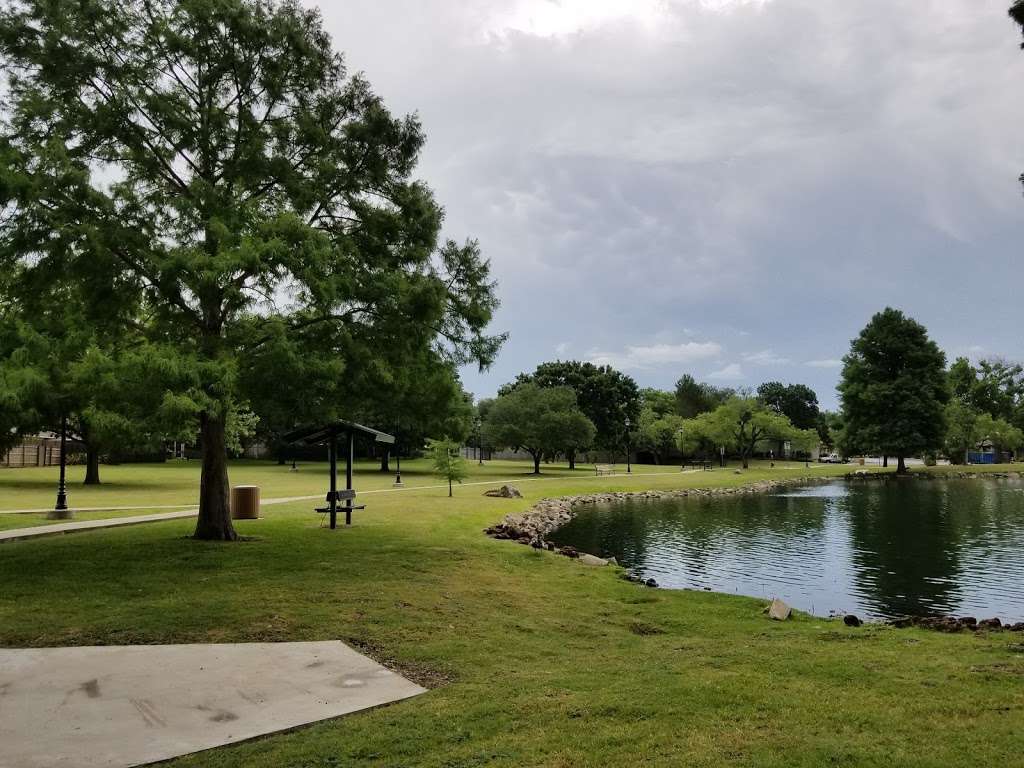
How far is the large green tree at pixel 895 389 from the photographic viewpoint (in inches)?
2694

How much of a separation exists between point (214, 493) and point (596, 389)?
64233mm

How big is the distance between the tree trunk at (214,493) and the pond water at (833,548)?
10.3 meters

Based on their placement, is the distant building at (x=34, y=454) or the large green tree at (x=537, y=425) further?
the large green tree at (x=537, y=425)

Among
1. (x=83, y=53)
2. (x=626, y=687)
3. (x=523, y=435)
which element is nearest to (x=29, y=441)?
(x=523, y=435)

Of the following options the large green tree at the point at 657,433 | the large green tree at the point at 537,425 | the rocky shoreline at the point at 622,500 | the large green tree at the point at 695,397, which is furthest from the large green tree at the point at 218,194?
the large green tree at the point at 695,397

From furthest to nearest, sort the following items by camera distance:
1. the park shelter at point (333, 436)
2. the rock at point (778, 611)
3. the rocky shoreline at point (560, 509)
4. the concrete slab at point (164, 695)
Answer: the rocky shoreline at point (560, 509) → the park shelter at point (333, 436) → the rock at point (778, 611) → the concrete slab at point (164, 695)

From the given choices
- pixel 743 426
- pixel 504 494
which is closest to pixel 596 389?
pixel 743 426

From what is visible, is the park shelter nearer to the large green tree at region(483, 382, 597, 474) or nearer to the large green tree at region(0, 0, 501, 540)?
the large green tree at region(0, 0, 501, 540)

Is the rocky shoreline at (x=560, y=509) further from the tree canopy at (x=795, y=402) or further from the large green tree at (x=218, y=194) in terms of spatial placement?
the tree canopy at (x=795, y=402)

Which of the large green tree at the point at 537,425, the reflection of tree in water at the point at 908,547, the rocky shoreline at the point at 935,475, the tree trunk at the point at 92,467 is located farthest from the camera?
the rocky shoreline at the point at 935,475

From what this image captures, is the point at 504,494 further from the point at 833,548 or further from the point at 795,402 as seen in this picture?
the point at 795,402

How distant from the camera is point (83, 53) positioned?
1442 centimetres

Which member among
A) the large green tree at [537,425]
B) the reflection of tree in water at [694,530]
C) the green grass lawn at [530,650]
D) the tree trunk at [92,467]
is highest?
the large green tree at [537,425]

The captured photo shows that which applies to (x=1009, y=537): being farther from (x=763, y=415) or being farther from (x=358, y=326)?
(x=763, y=415)
